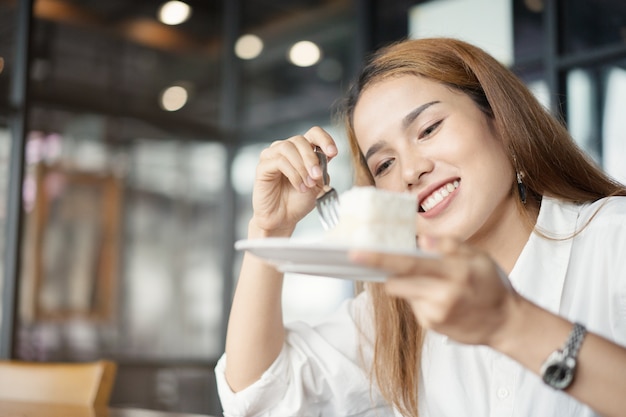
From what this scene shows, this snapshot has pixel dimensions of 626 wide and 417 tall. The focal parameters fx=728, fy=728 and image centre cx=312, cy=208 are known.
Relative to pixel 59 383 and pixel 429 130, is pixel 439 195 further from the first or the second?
pixel 59 383

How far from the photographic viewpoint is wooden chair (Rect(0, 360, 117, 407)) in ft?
6.36

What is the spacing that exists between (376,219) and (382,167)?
61 centimetres

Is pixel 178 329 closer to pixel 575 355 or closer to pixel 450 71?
pixel 450 71

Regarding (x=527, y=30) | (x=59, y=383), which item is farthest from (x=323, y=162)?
(x=527, y=30)

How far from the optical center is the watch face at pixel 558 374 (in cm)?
89

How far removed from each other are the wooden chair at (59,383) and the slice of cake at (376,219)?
1108mm

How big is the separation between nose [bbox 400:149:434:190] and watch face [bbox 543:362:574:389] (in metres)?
0.68

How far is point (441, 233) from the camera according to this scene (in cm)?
152

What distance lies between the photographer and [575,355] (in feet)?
2.95

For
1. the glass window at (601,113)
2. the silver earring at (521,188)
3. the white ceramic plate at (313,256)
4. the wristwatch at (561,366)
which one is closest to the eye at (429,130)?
the silver earring at (521,188)

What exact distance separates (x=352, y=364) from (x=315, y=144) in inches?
21.2

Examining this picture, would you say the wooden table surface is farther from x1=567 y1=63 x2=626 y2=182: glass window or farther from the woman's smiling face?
x1=567 y1=63 x2=626 y2=182: glass window

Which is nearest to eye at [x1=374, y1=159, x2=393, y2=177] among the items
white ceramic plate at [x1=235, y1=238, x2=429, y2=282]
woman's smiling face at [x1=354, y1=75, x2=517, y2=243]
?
woman's smiling face at [x1=354, y1=75, x2=517, y2=243]

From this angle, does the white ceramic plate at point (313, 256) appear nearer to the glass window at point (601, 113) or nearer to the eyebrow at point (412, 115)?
the eyebrow at point (412, 115)
